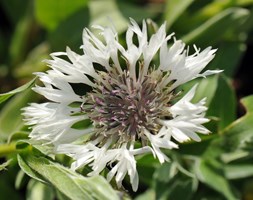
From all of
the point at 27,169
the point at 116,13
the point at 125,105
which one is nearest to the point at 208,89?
the point at 125,105

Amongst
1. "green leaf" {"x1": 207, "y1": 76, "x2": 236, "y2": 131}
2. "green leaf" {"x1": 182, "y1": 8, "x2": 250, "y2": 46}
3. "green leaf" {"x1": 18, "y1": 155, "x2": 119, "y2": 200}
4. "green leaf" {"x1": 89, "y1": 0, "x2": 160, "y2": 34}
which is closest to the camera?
"green leaf" {"x1": 18, "y1": 155, "x2": 119, "y2": 200}

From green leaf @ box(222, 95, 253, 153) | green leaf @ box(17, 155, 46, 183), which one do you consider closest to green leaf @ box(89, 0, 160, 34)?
green leaf @ box(222, 95, 253, 153)

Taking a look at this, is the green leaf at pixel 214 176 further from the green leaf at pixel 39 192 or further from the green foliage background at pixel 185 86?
the green leaf at pixel 39 192

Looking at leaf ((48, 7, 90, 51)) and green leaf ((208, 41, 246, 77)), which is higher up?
leaf ((48, 7, 90, 51))

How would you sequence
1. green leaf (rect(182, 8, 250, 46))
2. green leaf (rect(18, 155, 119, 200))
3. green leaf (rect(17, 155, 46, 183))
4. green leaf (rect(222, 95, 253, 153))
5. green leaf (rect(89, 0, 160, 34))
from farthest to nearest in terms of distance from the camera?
green leaf (rect(89, 0, 160, 34)), green leaf (rect(182, 8, 250, 46)), green leaf (rect(222, 95, 253, 153)), green leaf (rect(17, 155, 46, 183)), green leaf (rect(18, 155, 119, 200))

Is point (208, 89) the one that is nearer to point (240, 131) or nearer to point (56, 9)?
point (240, 131)

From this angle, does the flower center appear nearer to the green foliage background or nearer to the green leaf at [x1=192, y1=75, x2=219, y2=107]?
the green foliage background

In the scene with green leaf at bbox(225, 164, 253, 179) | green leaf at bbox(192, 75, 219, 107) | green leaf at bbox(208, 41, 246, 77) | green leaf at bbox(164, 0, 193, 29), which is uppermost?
green leaf at bbox(164, 0, 193, 29)
